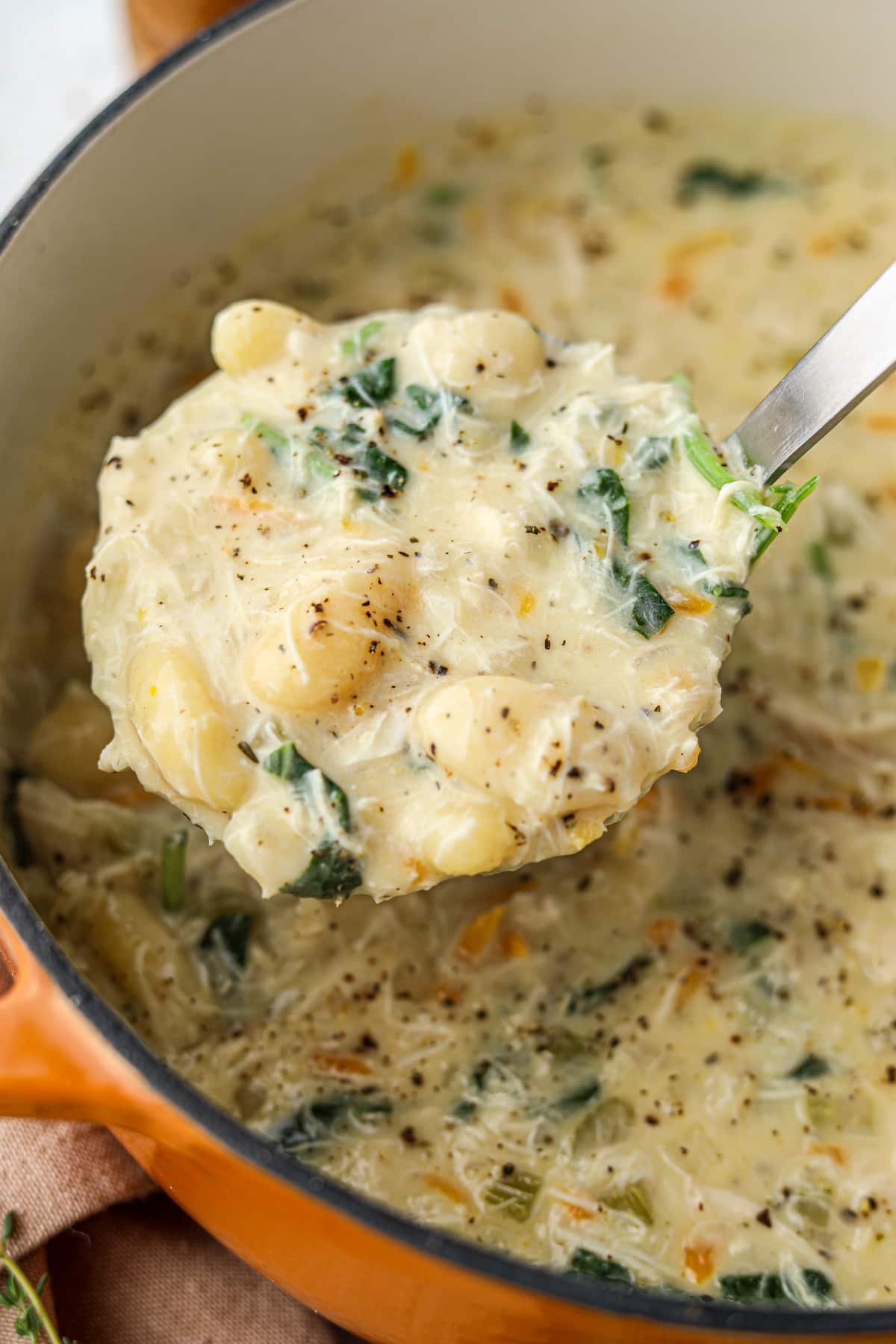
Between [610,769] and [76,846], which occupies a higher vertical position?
[610,769]

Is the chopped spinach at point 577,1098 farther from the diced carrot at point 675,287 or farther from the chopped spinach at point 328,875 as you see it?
the diced carrot at point 675,287

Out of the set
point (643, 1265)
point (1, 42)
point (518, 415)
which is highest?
point (1, 42)

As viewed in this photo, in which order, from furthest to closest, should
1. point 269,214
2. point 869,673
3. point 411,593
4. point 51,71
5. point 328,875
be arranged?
point 51,71
point 269,214
point 869,673
point 411,593
point 328,875

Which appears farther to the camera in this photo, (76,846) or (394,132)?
(394,132)

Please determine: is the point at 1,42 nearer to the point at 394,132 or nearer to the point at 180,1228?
the point at 394,132

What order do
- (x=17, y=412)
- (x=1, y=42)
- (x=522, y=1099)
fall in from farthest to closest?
1. (x=1, y=42)
2. (x=17, y=412)
3. (x=522, y=1099)

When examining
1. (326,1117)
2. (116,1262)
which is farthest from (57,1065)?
(116,1262)

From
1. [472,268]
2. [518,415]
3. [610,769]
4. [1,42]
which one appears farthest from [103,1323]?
[1,42]

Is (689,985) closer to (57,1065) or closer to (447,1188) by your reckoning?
(447,1188)

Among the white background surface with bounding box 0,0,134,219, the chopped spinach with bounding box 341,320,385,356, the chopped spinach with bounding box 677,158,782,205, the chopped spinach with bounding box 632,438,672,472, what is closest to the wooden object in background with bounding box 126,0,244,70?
the white background surface with bounding box 0,0,134,219
